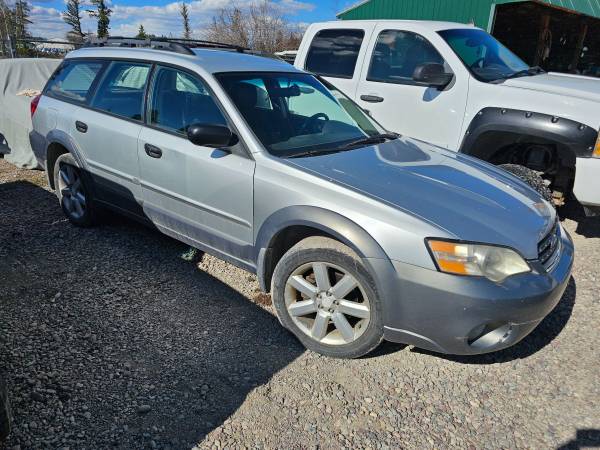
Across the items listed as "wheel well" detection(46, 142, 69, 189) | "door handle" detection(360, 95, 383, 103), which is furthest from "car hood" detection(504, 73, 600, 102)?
"wheel well" detection(46, 142, 69, 189)

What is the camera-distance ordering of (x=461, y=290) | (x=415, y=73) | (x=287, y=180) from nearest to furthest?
(x=461, y=290), (x=287, y=180), (x=415, y=73)

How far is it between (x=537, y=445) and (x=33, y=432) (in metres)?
2.41

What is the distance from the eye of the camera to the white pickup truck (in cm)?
404

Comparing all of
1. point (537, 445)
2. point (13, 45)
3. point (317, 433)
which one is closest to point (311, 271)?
point (317, 433)

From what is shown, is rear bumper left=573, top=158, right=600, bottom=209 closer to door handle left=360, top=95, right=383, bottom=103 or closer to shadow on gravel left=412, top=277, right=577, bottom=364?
shadow on gravel left=412, top=277, right=577, bottom=364

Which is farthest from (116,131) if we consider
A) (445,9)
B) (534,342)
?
(445,9)

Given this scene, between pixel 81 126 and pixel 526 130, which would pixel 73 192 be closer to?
pixel 81 126

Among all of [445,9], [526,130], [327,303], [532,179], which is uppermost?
[445,9]

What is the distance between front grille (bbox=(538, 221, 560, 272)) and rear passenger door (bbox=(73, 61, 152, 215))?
293 centimetres

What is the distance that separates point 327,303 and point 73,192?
3.04 m

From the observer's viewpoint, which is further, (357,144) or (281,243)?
(357,144)

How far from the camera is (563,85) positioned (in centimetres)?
441

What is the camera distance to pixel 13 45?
1373cm

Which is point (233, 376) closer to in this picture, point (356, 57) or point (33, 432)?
point (33, 432)
